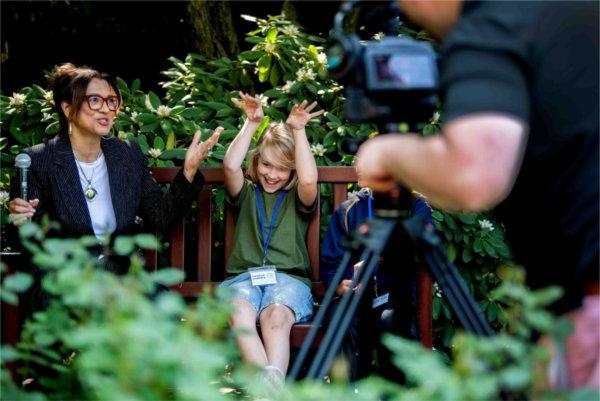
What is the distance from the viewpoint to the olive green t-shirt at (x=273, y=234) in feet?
14.4

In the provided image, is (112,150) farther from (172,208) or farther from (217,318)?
(217,318)

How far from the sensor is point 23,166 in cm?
395

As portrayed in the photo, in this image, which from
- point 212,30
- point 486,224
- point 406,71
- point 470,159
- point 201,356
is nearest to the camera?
point 201,356

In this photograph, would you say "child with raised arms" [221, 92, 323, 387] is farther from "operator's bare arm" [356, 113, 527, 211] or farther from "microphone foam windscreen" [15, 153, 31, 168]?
"operator's bare arm" [356, 113, 527, 211]

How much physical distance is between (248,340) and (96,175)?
1112 millimetres

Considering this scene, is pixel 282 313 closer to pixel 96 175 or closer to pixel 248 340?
pixel 248 340

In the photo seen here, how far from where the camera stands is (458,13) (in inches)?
76.3

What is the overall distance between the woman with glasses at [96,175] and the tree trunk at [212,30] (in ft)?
8.35

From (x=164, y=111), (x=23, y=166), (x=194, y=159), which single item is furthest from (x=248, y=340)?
(x=164, y=111)

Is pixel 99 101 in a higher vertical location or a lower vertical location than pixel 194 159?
higher

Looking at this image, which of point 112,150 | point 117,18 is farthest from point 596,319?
point 117,18

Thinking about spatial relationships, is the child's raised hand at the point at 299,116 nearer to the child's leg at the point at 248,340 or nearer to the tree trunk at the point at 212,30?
the child's leg at the point at 248,340

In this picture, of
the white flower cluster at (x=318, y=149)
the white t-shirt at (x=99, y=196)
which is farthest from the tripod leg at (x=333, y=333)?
the white flower cluster at (x=318, y=149)

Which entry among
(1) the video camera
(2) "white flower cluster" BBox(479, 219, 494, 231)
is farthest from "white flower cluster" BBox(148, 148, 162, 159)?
(1) the video camera
